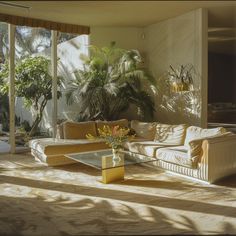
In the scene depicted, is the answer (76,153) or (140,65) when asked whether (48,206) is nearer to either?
(76,153)

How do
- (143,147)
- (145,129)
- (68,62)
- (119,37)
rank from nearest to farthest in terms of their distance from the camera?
(143,147), (145,129), (119,37), (68,62)

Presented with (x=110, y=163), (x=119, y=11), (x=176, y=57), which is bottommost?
(x=110, y=163)

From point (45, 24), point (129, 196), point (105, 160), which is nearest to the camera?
point (129, 196)

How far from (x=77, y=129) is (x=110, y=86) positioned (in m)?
1.28

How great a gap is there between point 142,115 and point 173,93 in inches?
35.9

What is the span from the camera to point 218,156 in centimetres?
512

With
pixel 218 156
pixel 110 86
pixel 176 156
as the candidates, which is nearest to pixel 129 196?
pixel 176 156

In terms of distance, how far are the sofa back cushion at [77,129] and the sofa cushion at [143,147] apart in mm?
949

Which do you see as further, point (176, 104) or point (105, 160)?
point (176, 104)

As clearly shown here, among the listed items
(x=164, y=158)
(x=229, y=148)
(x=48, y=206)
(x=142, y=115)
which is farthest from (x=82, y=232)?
(x=142, y=115)

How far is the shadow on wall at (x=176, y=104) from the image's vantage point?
23.7ft

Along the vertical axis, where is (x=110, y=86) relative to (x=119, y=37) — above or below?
below

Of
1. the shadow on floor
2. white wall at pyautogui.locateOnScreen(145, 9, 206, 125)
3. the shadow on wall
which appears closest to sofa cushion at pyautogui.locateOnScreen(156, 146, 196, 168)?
the shadow on floor

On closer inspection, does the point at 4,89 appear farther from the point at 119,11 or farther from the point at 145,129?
the point at 145,129
